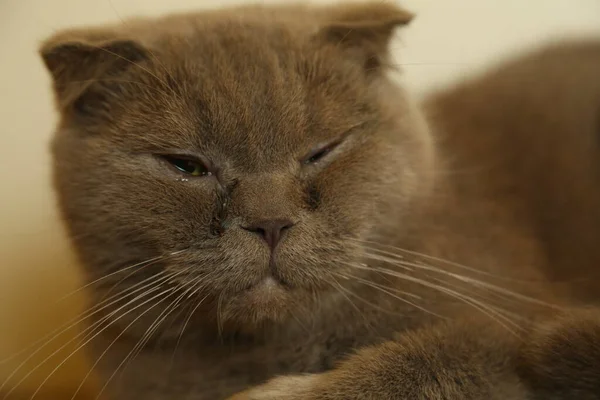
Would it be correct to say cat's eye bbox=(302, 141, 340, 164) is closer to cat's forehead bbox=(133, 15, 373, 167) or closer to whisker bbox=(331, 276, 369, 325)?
cat's forehead bbox=(133, 15, 373, 167)

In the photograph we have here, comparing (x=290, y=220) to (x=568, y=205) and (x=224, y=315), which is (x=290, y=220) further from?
(x=568, y=205)

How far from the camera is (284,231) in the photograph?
873 millimetres

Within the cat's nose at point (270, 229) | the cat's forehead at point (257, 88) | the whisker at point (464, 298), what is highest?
the cat's forehead at point (257, 88)

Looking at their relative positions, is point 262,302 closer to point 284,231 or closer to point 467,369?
point 284,231

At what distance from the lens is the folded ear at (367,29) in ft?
3.33

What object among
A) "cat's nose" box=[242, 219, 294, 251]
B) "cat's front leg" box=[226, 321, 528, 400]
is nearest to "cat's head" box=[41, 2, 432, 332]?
"cat's nose" box=[242, 219, 294, 251]

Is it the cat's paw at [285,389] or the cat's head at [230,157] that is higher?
the cat's head at [230,157]

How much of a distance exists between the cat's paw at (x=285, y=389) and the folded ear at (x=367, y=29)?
53 cm

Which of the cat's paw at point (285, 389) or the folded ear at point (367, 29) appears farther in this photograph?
the folded ear at point (367, 29)

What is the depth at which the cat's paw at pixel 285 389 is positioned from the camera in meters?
0.89

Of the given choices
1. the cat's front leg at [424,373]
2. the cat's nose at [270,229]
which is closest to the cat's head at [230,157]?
the cat's nose at [270,229]

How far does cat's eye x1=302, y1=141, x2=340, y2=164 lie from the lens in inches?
38.1

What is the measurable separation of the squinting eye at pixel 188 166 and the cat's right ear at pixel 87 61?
0.17m

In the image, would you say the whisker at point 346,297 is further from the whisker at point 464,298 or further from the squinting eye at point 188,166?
the squinting eye at point 188,166
